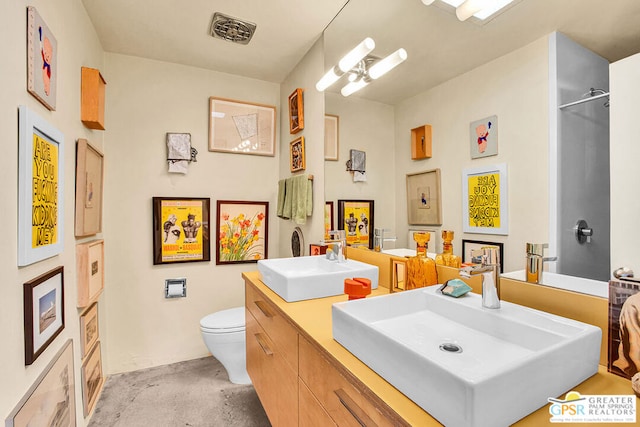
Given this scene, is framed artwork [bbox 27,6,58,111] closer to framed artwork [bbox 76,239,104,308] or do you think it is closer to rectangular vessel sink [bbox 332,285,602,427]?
framed artwork [bbox 76,239,104,308]

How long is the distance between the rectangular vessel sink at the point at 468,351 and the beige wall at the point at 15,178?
101cm

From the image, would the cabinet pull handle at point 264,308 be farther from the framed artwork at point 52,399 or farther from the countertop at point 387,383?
the framed artwork at point 52,399

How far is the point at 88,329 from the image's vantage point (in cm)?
174

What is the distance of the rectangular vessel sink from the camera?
0.50m

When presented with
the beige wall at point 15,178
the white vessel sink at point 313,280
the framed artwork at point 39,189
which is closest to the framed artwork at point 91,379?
the beige wall at point 15,178

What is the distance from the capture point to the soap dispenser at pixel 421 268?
1.20 meters

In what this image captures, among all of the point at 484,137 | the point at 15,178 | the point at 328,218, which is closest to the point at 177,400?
the point at 328,218

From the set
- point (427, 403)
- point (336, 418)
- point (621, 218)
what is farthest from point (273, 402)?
point (621, 218)

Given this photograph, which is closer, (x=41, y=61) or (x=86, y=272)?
(x=41, y=61)

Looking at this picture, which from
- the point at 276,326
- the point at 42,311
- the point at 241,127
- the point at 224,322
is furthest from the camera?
the point at 241,127

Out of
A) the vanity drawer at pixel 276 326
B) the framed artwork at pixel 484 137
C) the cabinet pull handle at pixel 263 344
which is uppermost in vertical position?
the framed artwork at pixel 484 137

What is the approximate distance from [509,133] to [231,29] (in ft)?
5.97

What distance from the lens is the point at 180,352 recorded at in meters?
2.39

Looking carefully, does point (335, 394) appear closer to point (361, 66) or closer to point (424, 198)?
point (424, 198)
